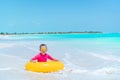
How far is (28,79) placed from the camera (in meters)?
7.95

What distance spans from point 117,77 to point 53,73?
5.78 ft

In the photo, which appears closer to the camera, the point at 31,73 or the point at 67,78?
the point at 67,78

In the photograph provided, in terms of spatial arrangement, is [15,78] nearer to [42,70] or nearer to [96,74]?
[42,70]

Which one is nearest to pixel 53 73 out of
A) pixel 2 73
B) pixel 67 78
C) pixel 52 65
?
pixel 52 65

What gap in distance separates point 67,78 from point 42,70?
→ 1.06 metres

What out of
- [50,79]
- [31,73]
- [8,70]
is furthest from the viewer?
[8,70]

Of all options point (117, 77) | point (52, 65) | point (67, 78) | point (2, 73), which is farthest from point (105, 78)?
point (2, 73)

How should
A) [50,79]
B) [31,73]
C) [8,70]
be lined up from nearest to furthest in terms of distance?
[50,79], [31,73], [8,70]

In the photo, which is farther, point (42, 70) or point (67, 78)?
point (42, 70)


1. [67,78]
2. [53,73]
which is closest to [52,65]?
[53,73]

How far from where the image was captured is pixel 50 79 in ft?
26.0

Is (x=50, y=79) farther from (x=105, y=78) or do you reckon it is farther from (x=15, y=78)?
(x=105, y=78)

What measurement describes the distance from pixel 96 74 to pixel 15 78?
2.33 m

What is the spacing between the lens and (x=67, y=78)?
8164mm
